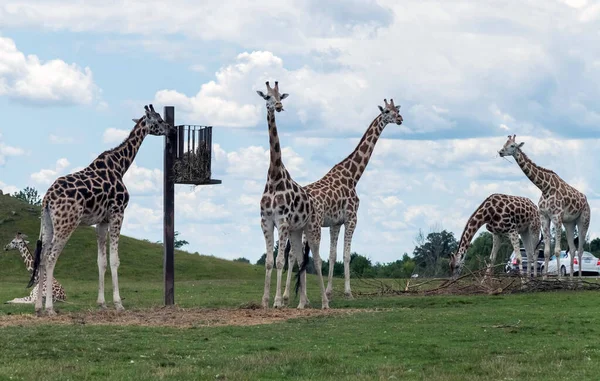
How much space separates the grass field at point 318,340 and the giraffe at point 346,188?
141 centimetres

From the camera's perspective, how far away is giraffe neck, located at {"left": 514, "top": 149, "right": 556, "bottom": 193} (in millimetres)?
29031

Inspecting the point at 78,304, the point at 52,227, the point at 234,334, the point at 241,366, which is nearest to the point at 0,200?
the point at 78,304

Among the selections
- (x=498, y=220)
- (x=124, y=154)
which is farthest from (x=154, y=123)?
(x=498, y=220)

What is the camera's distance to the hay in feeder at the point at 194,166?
23.0 metres

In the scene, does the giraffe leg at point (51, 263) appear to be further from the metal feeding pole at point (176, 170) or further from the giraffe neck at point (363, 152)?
the giraffe neck at point (363, 152)

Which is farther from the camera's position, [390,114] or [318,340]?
[390,114]

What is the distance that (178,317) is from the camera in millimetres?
19969

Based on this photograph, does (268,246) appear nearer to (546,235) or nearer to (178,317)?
(178,317)

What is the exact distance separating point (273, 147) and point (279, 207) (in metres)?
1.45

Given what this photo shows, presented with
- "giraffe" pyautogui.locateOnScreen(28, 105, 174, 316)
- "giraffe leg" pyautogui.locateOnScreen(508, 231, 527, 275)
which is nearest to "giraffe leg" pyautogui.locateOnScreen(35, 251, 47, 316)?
"giraffe" pyautogui.locateOnScreen(28, 105, 174, 316)

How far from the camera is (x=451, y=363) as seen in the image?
13.6m

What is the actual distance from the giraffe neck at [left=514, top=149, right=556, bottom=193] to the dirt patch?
31.1 ft

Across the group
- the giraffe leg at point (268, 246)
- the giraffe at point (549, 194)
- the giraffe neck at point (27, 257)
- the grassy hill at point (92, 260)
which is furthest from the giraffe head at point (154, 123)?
the grassy hill at point (92, 260)

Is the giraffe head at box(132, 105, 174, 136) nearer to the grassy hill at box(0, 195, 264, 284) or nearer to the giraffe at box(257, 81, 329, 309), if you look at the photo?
the giraffe at box(257, 81, 329, 309)
